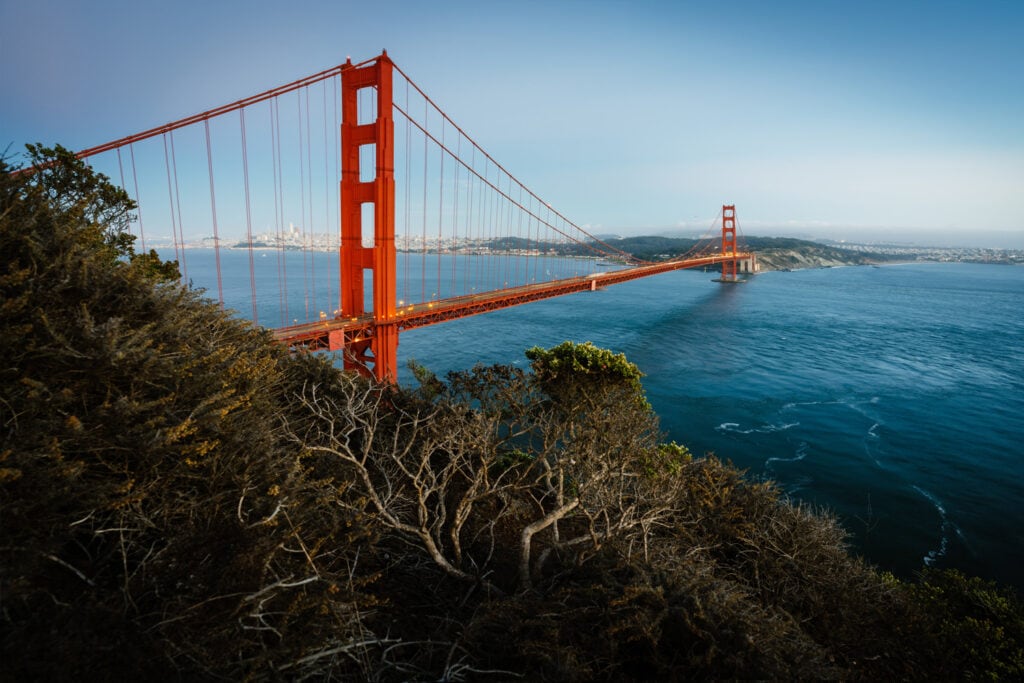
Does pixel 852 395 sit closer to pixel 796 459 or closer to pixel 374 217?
pixel 796 459

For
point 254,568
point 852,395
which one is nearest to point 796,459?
point 852,395

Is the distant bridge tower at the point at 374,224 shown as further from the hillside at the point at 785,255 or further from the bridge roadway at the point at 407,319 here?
the hillside at the point at 785,255

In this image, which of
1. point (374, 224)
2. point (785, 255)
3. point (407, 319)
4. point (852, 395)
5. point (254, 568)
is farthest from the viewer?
point (785, 255)

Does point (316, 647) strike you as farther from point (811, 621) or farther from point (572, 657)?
point (811, 621)

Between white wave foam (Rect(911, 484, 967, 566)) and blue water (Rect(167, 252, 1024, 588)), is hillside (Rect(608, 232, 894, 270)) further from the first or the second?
white wave foam (Rect(911, 484, 967, 566))

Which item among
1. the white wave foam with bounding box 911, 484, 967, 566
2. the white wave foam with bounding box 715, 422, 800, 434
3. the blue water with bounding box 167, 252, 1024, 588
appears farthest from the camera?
Answer: the white wave foam with bounding box 715, 422, 800, 434

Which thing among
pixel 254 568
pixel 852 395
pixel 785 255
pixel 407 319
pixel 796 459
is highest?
pixel 785 255

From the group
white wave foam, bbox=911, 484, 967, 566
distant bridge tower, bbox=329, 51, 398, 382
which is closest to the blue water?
white wave foam, bbox=911, 484, 967, 566
